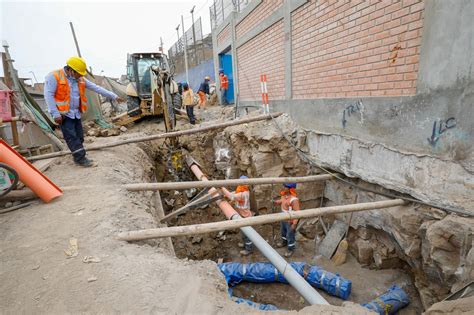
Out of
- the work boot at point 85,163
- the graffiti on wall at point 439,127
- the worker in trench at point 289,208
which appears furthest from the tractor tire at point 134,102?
the graffiti on wall at point 439,127

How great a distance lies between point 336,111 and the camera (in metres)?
4.18

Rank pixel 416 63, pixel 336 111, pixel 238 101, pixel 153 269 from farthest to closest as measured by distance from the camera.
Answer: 1. pixel 238 101
2. pixel 336 111
3. pixel 416 63
4. pixel 153 269

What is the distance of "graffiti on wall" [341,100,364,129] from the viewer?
12.1ft

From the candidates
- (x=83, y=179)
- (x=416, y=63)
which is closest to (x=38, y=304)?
(x=83, y=179)

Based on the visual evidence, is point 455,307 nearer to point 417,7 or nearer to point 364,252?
point 364,252

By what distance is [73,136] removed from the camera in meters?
Answer: 4.18

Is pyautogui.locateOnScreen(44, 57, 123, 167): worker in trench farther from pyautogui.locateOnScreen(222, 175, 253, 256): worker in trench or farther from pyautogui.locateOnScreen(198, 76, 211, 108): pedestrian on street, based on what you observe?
pyautogui.locateOnScreen(198, 76, 211, 108): pedestrian on street

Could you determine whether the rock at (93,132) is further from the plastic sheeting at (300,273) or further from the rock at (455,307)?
the rock at (455,307)

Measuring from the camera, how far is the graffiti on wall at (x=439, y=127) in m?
2.58

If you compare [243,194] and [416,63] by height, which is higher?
[416,63]

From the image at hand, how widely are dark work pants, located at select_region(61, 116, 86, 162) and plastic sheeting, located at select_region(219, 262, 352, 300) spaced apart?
10.6ft

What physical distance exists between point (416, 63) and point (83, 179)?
4769mm

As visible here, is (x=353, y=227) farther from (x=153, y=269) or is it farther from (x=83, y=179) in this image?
(x=83, y=179)

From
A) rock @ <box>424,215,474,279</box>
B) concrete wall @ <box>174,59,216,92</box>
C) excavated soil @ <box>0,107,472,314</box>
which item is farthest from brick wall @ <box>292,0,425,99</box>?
concrete wall @ <box>174,59,216,92</box>
